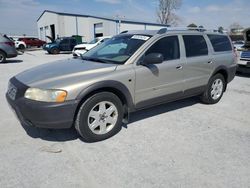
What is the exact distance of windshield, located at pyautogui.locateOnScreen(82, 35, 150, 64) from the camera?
398 centimetres

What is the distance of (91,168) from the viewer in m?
2.94

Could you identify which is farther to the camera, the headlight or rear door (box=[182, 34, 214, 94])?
rear door (box=[182, 34, 214, 94])

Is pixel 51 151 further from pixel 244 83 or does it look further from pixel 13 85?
pixel 244 83

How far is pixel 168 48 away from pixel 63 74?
202cm

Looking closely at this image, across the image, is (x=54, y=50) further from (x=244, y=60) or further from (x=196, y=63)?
(x=196, y=63)

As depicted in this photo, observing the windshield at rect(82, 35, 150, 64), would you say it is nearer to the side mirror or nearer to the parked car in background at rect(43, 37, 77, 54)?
the side mirror

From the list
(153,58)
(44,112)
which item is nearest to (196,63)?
(153,58)

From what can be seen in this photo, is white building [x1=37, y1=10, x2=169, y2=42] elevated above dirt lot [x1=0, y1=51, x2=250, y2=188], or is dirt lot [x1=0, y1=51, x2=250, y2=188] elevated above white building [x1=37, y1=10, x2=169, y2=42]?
white building [x1=37, y1=10, x2=169, y2=42]

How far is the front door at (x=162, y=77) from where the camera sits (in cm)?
394

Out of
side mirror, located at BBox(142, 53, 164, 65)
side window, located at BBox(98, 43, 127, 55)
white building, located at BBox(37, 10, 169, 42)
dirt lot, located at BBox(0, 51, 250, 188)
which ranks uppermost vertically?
white building, located at BBox(37, 10, 169, 42)

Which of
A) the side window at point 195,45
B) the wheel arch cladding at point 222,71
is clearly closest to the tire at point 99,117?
the side window at point 195,45

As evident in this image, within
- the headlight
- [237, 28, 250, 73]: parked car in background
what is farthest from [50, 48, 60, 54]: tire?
the headlight

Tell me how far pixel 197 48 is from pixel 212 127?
1706 mm

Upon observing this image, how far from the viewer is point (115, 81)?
3568mm
